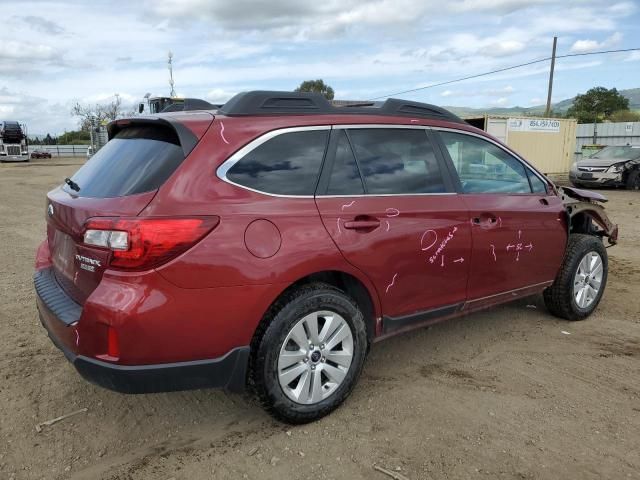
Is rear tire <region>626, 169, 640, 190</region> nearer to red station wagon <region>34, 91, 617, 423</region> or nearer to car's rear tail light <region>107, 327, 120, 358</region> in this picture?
red station wagon <region>34, 91, 617, 423</region>

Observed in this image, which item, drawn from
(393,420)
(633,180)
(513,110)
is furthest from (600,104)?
(393,420)

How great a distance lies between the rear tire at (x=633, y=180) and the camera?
1720cm

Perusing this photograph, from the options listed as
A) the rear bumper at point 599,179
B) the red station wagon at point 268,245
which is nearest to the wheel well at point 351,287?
the red station wagon at point 268,245

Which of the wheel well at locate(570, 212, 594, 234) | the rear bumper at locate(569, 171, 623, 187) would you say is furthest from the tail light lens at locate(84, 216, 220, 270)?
the rear bumper at locate(569, 171, 623, 187)

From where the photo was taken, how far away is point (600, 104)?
57.8 metres

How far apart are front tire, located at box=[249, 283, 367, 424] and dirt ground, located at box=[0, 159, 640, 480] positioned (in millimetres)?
165

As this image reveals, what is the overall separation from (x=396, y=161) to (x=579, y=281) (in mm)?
2337

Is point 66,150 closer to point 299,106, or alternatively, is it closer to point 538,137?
point 538,137

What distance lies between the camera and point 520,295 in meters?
4.27

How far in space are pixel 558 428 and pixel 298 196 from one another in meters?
1.92

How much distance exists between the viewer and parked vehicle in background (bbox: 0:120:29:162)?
38156 mm

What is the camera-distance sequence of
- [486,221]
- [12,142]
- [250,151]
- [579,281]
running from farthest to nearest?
[12,142]
[579,281]
[486,221]
[250,151]

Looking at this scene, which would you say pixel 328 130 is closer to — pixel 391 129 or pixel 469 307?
pixel 391 129

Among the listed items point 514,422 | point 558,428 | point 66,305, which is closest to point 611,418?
point 558,428
